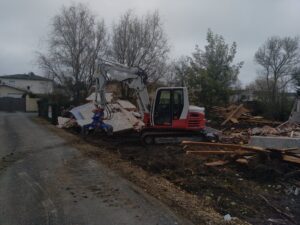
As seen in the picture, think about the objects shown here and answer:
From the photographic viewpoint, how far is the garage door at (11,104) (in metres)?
50.5

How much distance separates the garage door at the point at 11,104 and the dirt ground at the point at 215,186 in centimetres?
4194

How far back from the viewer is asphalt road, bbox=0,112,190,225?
5.91 m

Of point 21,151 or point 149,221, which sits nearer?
point 149,221

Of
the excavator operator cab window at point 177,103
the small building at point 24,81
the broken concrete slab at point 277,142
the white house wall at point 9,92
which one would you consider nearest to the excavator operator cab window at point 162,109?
the excavator operator cab window at point 177,103

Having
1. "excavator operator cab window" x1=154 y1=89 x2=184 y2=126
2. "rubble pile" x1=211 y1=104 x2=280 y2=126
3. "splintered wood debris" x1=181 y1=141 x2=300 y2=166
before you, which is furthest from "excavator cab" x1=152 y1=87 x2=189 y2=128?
"rubble pile" x1=211 y1=104 x2=280 y2=126

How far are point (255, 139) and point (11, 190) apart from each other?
765cm

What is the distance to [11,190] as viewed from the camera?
7570 mm

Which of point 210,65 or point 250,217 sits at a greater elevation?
point 210,65

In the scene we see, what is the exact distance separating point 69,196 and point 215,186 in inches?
120

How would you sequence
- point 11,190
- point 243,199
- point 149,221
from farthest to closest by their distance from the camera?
point 11,190 < point 243,199 < point 149,221

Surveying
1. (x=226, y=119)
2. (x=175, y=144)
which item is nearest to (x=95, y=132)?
(x=175, y=144)

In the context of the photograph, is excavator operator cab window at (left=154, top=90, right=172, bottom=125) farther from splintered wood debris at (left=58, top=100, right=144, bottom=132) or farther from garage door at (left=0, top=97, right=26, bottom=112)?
garage door at (left=0, top=97, right=26, bottom=112)

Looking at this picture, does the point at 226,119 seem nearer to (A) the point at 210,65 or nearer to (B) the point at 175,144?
Result: (A) the point at 210,65

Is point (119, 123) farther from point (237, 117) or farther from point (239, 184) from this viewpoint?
point (239, 184)
